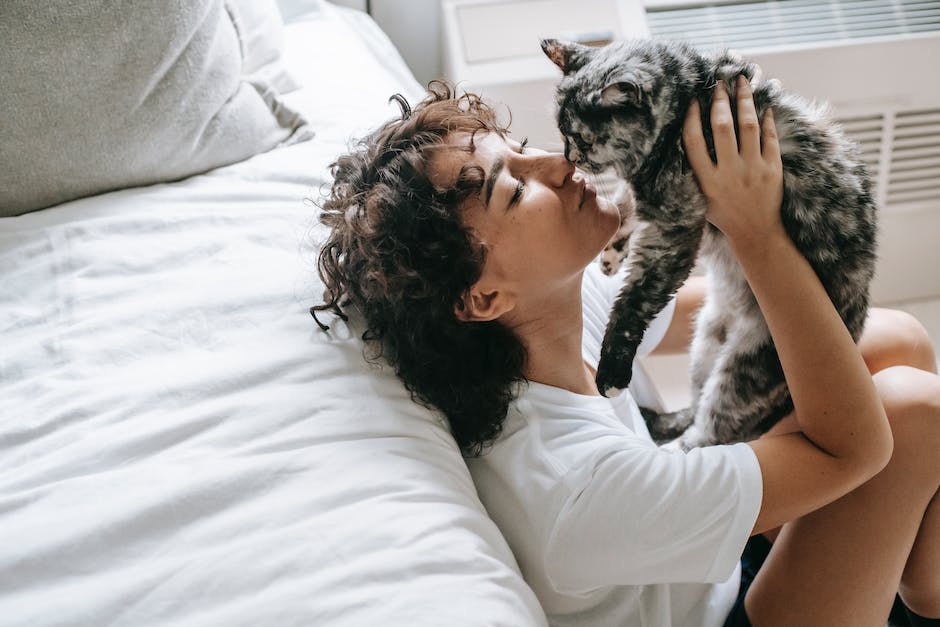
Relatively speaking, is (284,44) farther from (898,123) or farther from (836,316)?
(898,123)

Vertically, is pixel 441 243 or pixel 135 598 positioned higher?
pixel 441 243

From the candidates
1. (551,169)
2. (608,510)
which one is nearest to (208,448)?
(608,510)

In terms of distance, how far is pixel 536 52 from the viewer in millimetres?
1637

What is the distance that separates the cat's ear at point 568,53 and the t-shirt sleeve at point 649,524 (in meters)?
0.62

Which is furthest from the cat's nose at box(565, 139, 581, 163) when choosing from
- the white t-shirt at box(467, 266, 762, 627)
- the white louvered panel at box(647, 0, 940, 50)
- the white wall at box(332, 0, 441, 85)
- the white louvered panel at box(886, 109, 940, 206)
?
the white louvered panel at box(886, 109, 940, 206)

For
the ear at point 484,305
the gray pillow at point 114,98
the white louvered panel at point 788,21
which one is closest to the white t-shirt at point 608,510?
the ear at point 484,305

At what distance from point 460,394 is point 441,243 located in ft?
0.62

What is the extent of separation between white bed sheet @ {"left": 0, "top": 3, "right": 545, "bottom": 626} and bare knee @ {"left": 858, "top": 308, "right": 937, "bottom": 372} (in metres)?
0.79

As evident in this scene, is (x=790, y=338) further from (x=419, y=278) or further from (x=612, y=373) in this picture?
(x=419, y=278)

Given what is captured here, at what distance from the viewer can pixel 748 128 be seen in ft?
3.09

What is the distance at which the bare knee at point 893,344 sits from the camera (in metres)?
1.19

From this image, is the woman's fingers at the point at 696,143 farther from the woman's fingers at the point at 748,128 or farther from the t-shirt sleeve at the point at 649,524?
the t-shirt sleeve at the point at 649,524

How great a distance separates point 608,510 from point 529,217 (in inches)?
14.0

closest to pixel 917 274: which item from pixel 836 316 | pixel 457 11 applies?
pixel 836 316
